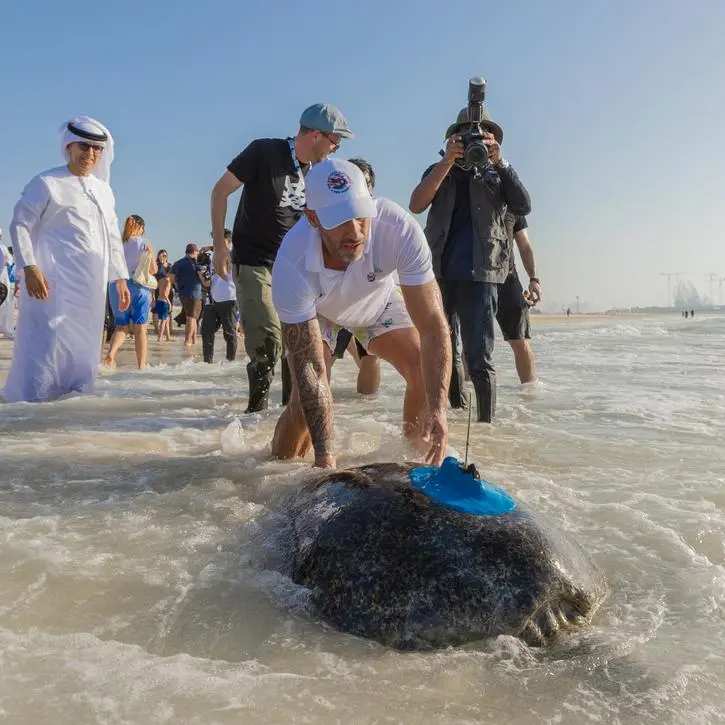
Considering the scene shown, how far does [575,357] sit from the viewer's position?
1075cm

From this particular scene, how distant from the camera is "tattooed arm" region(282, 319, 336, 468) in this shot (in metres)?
2.99

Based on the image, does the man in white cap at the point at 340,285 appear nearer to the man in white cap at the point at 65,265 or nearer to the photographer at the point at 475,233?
the photographer at the point at 475,233

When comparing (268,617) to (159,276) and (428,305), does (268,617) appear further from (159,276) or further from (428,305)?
(159,276)

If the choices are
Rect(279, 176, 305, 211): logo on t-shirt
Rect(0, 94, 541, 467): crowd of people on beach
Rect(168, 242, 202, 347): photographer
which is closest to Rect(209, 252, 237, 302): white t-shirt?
Rect(168, 242, 202, 347): photographer

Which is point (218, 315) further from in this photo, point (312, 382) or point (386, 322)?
point (312, 382)

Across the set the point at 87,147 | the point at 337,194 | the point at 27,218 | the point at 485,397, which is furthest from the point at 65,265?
the point at 337,194

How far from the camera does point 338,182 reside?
8.83ft

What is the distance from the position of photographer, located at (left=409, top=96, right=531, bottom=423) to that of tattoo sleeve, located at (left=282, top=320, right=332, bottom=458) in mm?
1680

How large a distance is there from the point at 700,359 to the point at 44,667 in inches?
392

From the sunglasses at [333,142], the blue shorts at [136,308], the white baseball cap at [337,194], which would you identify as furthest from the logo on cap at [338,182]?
the blue shorts at [136,308]

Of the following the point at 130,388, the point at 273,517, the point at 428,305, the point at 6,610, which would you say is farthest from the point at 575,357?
the point at 6,610

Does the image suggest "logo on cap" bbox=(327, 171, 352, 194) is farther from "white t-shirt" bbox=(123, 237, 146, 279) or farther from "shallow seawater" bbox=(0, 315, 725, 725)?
"white t-shirt" bbox=(123, 237, 146, 279)

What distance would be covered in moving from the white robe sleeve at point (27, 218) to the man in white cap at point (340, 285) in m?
2.89

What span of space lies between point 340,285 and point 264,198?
5.60 ft
